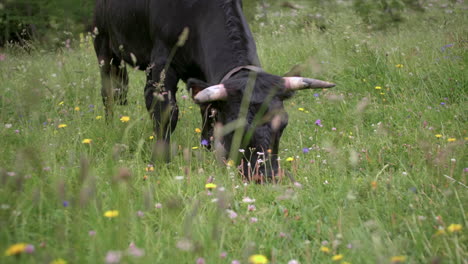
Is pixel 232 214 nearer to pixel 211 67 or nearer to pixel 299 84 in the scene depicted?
pixel 299 84

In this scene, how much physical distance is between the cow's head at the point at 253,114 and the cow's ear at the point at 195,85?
0.13ft

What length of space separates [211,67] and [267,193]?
140cm

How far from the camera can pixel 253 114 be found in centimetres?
283

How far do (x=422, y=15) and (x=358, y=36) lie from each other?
188 inches

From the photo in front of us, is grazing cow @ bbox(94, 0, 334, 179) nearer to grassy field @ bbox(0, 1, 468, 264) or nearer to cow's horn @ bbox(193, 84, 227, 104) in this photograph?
cow's horn @ bbox(193, 84, 227, 104)

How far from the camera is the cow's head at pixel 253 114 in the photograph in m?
2.78

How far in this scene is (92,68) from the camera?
654 centimetres

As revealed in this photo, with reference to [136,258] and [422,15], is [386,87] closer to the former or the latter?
[136,258]

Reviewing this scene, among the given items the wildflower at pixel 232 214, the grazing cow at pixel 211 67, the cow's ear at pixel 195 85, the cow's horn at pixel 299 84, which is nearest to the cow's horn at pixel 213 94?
the grazing cow at pixel 211 67

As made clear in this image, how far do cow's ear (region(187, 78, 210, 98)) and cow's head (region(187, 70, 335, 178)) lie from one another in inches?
1.5

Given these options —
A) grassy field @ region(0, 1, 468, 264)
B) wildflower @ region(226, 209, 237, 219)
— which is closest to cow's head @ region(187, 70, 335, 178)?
grassy field @ region(0, 1, 468, 264)

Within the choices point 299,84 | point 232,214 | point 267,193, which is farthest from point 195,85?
point 232,214

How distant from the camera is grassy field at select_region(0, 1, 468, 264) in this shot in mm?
1691

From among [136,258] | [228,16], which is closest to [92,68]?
[228,16]
